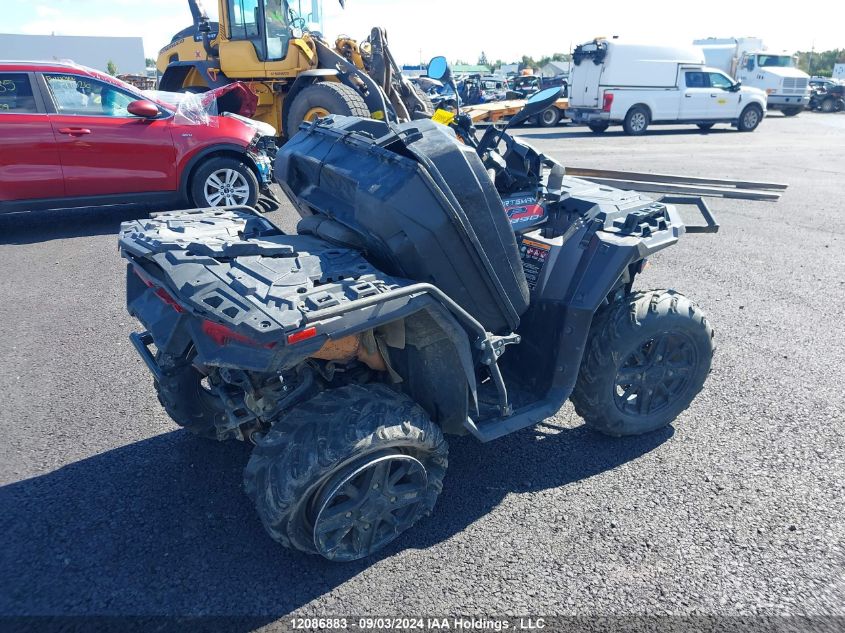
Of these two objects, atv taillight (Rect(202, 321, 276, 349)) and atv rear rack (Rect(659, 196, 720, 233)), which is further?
atv rear rack (Rect(659, 196, 720, 233))

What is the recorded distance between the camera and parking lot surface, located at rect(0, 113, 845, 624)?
2.55m

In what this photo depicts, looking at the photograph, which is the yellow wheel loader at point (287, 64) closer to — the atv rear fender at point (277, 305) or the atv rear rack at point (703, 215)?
the atv rear rack at point (703, 215)

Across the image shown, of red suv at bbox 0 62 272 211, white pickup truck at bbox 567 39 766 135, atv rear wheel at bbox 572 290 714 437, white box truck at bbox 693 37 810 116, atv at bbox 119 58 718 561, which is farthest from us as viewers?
white box truck at bbox 693 37 810 116

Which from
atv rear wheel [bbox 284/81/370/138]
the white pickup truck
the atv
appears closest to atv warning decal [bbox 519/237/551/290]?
the atv

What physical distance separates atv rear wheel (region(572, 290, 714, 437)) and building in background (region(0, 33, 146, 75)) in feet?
210

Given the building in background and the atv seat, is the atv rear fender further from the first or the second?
the building in background

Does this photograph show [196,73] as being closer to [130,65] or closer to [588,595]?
[588,595]

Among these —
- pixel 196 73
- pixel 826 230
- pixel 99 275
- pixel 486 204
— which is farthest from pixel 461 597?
pixel 196 73

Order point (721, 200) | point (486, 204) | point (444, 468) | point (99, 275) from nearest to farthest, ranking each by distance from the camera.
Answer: point (486, 204), point (444, 468), point (99, 275), point (721, 200)

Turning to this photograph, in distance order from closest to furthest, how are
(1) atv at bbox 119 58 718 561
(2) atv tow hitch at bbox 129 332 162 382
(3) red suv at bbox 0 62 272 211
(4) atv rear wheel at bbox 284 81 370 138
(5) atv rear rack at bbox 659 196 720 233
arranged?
(1) atv at bbox 119 58 718 561 < (2) atv tow hitch at bbox 129 332 162 382 < (5) atv rear rack at bbox 659 196 720 233 < (3) red suv at bbox 0 62 272 211 < (4) atv rear wheel at bbox 284 81 370 138

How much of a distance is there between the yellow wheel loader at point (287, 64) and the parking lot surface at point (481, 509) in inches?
269

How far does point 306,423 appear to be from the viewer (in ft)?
8.13

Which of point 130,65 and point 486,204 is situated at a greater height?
point 130,65

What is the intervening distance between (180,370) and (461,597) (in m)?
1.79
